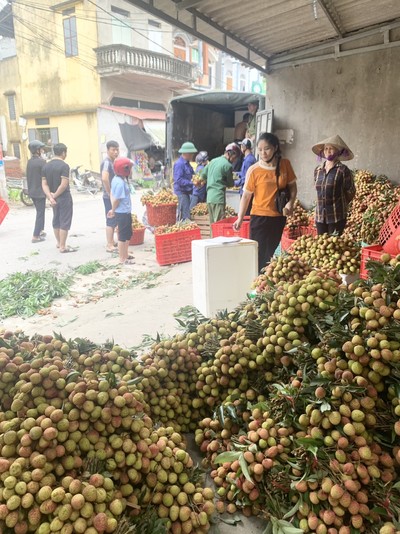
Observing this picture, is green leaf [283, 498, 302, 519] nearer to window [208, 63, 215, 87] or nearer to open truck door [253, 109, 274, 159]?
open truck door [253, 109, 274, 159]

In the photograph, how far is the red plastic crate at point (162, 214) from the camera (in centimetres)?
898

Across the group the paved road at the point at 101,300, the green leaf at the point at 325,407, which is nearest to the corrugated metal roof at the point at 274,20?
the paved road at the point at 101,300

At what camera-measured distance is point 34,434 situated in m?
1.43

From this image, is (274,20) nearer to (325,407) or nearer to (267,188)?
(267,188)

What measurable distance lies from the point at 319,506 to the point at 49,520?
35.0 inches

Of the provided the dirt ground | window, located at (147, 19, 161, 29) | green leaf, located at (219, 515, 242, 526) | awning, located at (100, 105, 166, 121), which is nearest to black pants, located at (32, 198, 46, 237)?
the dirt ground

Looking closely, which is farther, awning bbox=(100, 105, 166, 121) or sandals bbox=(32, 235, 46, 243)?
awning bbox=(100, 105, 166, 121)

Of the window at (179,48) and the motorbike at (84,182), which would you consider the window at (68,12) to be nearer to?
the window at (179,48)

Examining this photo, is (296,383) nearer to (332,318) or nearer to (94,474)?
(332,318)

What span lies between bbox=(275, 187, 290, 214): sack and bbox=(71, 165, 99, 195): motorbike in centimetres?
1573

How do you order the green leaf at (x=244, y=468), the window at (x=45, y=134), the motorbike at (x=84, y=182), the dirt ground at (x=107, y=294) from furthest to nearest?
the window at (x=45, y=134)
the motorbike at (x=84, y=182)
the dirt ground at (x=107, y=294)
the green leaf at (x=244, y=468)

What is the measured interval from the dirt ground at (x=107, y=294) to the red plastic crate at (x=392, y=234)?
1.98 m

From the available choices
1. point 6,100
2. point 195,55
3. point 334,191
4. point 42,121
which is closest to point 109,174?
point 334,191

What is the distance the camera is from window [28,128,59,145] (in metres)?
22.7
